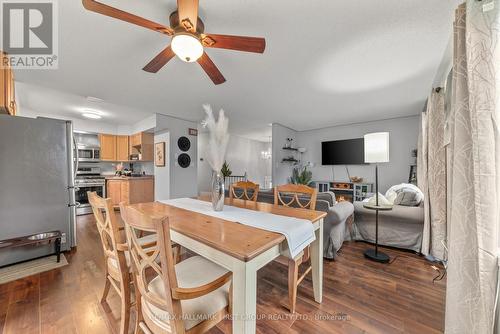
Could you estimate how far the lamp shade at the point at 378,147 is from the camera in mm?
2211

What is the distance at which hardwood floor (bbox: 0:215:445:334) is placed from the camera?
1.30 metres

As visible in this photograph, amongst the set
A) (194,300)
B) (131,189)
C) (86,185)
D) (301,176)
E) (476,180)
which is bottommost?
(194,300)

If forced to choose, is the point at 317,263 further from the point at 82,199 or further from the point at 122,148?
the point at 122,148

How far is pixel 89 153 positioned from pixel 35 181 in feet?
8.84

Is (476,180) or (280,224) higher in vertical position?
(476,180)

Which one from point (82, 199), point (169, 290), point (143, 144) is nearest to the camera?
point (169, 290)

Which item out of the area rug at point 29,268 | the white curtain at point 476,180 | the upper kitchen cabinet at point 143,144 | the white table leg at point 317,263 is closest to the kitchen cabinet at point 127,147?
the upper kitchen cabinet at point 143,144

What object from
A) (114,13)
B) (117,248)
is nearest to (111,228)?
(117,248)

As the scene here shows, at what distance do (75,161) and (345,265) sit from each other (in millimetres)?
3669

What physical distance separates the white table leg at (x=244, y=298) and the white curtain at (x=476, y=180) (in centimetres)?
105

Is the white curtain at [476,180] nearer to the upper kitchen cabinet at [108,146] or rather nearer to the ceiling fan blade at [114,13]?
the ceiling fan blade at [114,13]

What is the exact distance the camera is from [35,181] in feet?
7.13

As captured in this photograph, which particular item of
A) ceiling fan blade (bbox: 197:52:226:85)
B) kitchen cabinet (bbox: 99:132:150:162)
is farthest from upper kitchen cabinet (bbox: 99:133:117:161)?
ceiling fan blade (bbox: 197:52:226:85)

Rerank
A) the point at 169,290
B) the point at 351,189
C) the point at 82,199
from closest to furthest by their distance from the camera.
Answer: the point at 169,290, the point at 82,199, the point at 351,189
